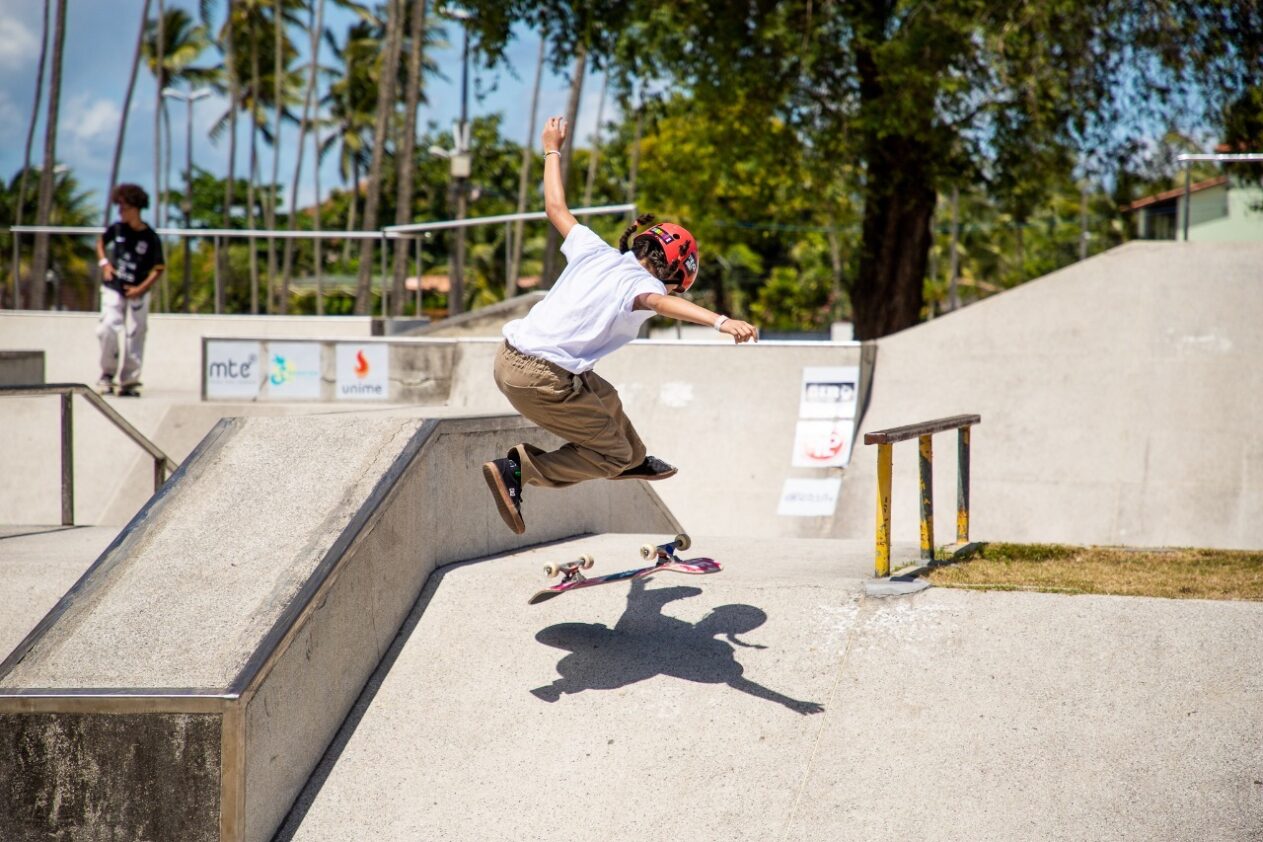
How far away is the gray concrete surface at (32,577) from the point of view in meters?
5.89

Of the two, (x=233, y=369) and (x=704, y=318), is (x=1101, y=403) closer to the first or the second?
(x=704, y=318)

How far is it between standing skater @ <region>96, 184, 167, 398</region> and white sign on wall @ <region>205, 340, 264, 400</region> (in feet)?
2.62

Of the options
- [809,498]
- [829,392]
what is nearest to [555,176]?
[809,498]

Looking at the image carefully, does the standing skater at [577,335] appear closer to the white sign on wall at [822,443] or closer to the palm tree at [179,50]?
the white sign on wall at [822,443]

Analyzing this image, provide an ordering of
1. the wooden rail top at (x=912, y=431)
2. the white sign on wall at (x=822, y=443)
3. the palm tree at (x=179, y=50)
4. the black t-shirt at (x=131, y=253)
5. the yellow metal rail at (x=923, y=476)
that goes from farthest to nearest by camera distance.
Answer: the palm tree at (x=179, y=50), the white sign on wall at (x=822, y=443), the black t-shirt at (x=131, y=253), the yellow metal rail at (x=923, y=476), the wooden rail top at (x=912, y=431)

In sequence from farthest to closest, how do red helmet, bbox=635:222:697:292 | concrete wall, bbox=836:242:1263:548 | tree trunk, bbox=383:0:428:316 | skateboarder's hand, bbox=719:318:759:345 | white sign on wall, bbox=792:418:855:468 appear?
tree trunk, bbox=383:0:428:316
white sign on wall, bbox=792:418:855:468
concrete wall, bbox=836:242:1263:548
red helmet, bbox=635:222:697:292
skateboarder's hand, bbox=719:318:759:345

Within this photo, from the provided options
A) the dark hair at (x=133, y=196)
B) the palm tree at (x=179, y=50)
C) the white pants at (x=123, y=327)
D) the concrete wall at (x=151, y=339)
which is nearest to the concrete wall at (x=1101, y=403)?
the dark hair at (x=133, y=196)

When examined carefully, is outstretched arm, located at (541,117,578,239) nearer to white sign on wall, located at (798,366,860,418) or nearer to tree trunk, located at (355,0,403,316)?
white sign on wall, located at (798,366,860,418)

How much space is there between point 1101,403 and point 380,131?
83.6 feet

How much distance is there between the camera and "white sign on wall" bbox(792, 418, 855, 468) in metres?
12.3

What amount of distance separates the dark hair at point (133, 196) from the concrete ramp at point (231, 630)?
5.88m

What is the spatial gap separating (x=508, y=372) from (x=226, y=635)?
1614 mm

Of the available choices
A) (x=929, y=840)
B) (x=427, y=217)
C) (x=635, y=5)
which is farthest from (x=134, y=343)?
(x=427, y=217)

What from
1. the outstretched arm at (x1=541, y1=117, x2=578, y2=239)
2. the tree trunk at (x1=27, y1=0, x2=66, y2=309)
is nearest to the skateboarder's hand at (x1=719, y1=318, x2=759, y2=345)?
the outstretched arm at (x1=541, y1=117, x2=578, y2=239)
